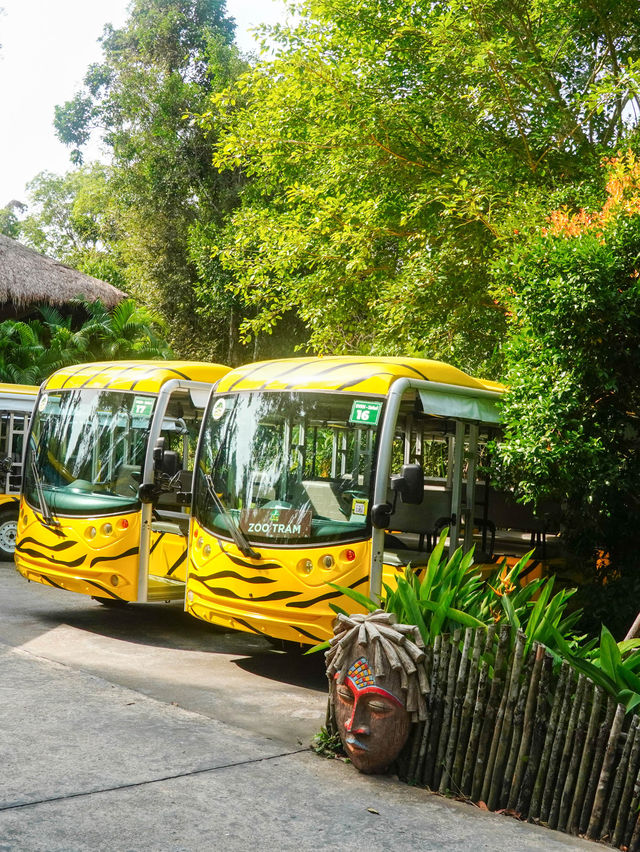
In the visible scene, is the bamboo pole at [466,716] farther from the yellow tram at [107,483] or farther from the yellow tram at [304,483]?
the yellow tram at [107,483]

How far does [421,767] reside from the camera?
5.30m

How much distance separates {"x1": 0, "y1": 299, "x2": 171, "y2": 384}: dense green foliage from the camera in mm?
20188

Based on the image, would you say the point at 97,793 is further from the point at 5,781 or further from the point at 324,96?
the point at 324,96

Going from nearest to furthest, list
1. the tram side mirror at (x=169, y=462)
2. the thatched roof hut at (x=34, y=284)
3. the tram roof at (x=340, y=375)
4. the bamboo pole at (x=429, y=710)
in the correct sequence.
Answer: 1. the bamboo pole at (x=429, y=710)
2. the tram roof at (x=340, y=375)
3. the tram side mirror at (x=169, y=462)
4. the thatched roof hut at (x=34, y=284)

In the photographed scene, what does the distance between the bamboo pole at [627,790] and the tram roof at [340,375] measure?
366 centimetres

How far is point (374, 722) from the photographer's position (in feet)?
17.3

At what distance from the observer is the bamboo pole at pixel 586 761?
4.67 m

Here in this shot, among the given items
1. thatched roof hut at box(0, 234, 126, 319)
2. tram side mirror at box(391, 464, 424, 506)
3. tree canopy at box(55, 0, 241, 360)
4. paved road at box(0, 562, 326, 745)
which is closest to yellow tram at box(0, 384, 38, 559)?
paved road at box(0, 562, 326, 745)

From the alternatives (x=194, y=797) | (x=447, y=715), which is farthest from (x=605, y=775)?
(x=194, y=797)

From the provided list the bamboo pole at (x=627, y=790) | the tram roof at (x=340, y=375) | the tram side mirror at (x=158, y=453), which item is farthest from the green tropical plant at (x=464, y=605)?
the tram side mirror at (x=158, y=453)

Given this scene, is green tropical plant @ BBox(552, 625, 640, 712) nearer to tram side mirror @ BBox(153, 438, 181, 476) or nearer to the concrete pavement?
the concrete pavement

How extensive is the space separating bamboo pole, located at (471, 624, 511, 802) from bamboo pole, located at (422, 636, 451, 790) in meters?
0.28

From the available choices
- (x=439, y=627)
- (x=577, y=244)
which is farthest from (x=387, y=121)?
(x=439, y=627)

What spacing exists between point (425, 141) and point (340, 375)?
21.3 ft
